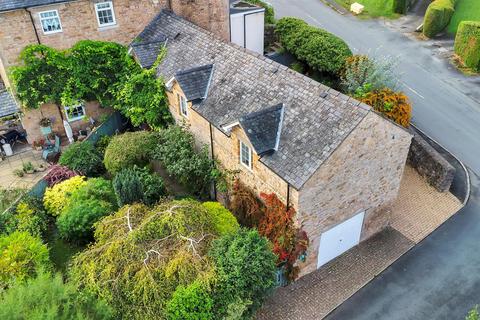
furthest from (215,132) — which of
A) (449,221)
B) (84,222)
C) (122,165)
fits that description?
(449,221)

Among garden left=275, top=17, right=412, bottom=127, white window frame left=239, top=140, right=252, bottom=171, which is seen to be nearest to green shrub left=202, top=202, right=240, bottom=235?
white window frame left=239, top=140, right=252, bottom=171

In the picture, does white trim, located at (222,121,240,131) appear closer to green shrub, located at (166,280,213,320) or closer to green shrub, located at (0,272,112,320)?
green shrub, located at (166,280,213,320)

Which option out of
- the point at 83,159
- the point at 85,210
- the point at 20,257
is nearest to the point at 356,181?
the point at 85,210

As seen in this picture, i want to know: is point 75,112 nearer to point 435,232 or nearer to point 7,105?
point 7,105

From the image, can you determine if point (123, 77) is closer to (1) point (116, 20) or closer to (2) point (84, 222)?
(1) point (116, 20)

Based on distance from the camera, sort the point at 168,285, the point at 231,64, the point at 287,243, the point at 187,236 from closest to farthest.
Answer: the point at 168,285 → the point at 187,236 → the point at 287,243 → the point at 231,64

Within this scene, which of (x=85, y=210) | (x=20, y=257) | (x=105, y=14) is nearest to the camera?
(x=20, y=257)
